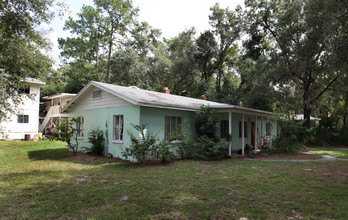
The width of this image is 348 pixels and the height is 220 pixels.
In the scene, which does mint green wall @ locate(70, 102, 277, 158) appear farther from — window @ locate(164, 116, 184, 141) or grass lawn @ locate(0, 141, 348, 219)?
grass lawn @ locate(0, 141, 348, 219)

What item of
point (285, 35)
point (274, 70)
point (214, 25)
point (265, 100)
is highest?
point (214, 25)

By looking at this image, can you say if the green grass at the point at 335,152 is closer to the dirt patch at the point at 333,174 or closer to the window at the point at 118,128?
→ the dirt patch at the point at 333,174

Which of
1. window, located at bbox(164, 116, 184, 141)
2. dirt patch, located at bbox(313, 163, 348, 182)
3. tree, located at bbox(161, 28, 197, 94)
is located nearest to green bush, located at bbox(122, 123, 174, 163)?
window, located at bbox(164, 116, 184, 141)

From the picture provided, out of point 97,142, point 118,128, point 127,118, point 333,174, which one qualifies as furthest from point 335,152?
point 97,142

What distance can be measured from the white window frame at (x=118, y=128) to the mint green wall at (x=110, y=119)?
165mm

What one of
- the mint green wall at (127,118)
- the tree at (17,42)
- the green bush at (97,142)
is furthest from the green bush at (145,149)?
the tree at (17,42)

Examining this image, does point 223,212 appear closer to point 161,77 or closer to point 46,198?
point 46,198

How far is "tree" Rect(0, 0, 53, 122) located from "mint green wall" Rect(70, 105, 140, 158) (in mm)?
3670

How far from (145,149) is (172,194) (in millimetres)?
4169

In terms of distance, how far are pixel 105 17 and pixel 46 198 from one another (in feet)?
91.7

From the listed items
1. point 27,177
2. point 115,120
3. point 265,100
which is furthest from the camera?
point 265,100

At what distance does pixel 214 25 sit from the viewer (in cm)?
2906

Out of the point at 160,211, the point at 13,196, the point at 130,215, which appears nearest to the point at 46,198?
the point at 13,196

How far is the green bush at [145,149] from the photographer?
9125 millimetres
